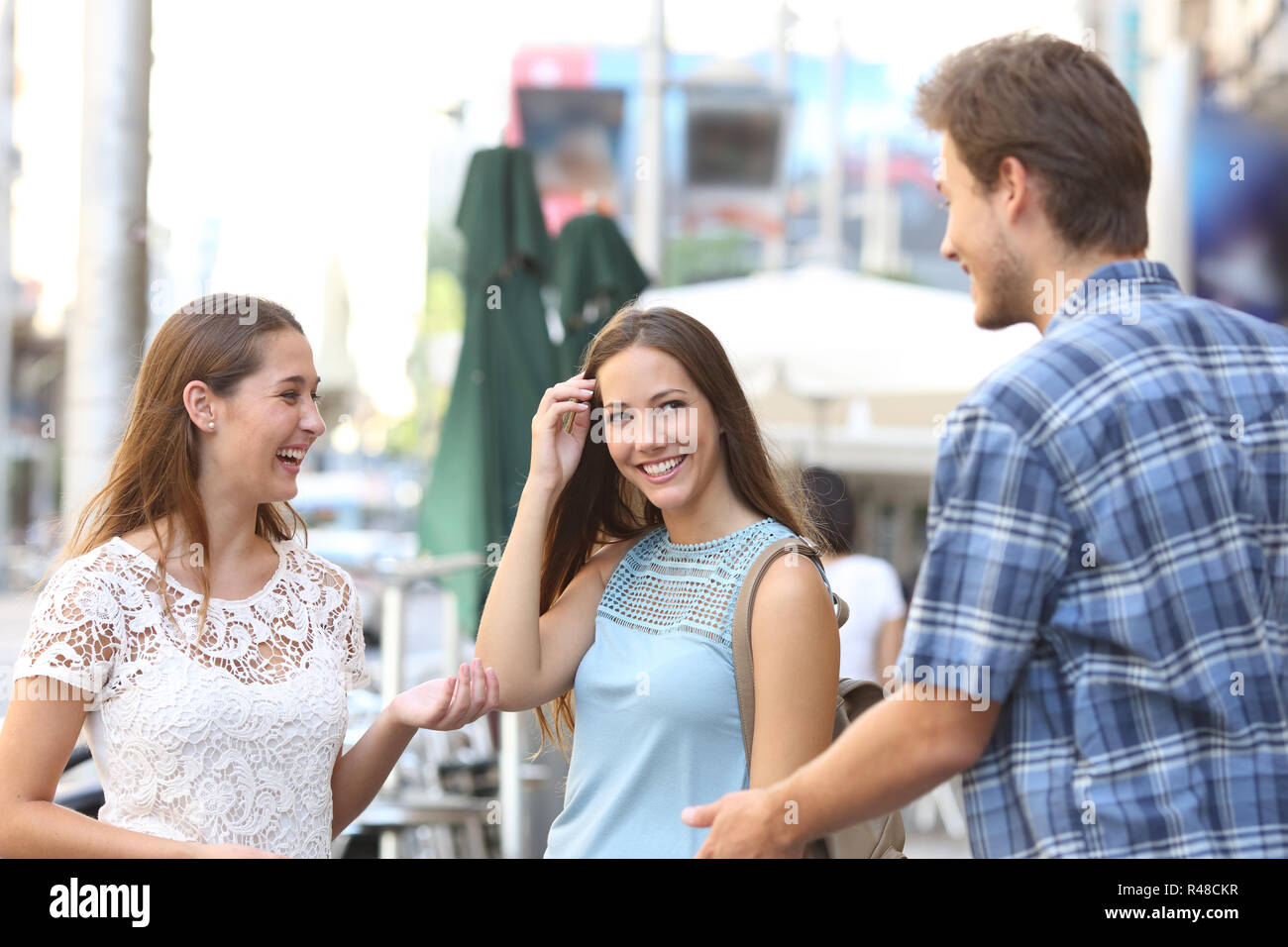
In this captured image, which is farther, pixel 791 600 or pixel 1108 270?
pixel 791 600

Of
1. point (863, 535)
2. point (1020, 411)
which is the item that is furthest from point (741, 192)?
point (1020, 411)

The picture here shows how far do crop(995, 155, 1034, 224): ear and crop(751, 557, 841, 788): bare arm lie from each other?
71 centimetres

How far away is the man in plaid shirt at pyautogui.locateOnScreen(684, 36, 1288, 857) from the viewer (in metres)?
1.66

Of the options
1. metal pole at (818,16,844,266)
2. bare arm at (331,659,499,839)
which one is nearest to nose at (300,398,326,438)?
bare arm at (331,659,499,839)

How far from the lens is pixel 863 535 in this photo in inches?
420

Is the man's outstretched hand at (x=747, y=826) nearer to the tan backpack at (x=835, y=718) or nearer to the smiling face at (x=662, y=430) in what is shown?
the tan backpack at (x=835, y=718)

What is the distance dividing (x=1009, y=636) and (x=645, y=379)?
95cm

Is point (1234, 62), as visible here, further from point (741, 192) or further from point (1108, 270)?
point (1108, 270)

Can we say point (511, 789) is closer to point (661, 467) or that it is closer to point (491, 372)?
point (491, 372)

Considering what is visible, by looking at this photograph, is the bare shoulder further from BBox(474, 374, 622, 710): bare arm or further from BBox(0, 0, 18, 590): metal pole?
BBox(0, 0, 18, 590): metal pole

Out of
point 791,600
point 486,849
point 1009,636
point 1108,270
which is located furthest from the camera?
point 486,849

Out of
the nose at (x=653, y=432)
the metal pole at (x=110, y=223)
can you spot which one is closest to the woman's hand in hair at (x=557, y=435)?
the nose at (x=653, y=432)

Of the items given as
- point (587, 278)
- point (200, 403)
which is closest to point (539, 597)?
point (200, 403)

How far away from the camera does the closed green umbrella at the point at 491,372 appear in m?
4.84
